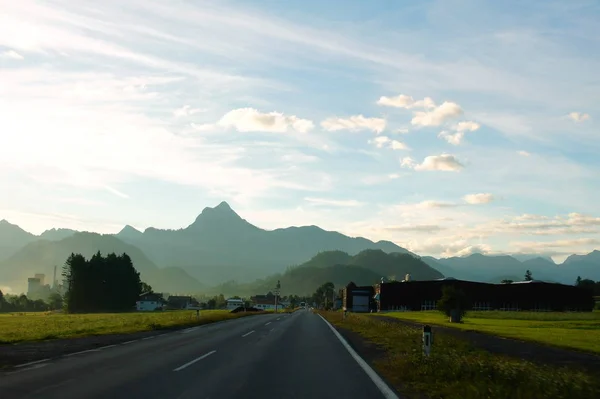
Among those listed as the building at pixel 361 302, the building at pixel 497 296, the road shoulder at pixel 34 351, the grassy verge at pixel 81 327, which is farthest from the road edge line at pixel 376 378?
the building at pixel 361 302

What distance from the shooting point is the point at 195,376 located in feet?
43.2

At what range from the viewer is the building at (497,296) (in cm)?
14275

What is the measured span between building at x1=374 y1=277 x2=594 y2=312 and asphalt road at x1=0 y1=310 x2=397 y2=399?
127528mm

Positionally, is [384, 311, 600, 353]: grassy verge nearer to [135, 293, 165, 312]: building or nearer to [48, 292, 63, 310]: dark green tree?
[135, 293, 165, 312]: building

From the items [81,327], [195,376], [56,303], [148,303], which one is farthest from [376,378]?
[56,303]

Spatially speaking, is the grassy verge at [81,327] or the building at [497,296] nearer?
the grassy verge at [81,327]

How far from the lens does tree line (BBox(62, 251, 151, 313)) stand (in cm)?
13662

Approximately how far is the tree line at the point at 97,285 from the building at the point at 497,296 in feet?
241

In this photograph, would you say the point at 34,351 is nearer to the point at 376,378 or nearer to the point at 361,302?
the point at 376,378

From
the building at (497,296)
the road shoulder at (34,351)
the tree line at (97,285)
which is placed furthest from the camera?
the building at (497,296)

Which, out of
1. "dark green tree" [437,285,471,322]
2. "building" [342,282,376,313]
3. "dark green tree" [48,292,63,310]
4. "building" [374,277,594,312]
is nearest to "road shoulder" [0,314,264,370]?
"dark green tree" [437,285,471,322]

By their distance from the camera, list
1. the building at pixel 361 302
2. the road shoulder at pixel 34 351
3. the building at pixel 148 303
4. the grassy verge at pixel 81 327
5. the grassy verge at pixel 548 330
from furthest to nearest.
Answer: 1. the building at pixel 361 302
2. the building at pixel 148 303
3. the grassy verge at pixel 81 327
4. the grassy verge at pixel 548 330
5. the road shoulder at pixel 34 351

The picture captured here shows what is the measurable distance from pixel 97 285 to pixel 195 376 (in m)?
137

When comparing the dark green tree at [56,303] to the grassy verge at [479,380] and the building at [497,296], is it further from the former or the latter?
the grassy verge at [479,380]
